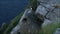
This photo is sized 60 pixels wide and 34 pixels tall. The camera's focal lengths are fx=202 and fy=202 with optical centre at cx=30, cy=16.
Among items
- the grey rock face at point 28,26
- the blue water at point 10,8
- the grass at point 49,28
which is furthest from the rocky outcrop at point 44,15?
the blue water at point 10,8

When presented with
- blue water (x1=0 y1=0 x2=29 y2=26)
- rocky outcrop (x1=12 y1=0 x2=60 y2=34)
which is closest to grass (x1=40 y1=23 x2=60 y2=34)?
rocky outcrop (x1=12 y1=0 x2=60 y2=34)

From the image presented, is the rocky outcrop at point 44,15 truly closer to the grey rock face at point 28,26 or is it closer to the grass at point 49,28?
the grey rock face at point 28,26

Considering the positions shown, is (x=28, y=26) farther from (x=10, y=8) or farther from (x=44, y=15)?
(x=10, y=8)

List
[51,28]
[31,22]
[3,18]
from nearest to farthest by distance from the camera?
[51,28]
[31,22]
[3,18]

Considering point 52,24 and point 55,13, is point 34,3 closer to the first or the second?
point 55,13

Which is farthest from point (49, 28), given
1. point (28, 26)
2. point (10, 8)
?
point (10, 8)

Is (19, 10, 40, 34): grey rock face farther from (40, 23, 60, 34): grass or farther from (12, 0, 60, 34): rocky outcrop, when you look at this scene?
(40, 23, 60, 34): grass

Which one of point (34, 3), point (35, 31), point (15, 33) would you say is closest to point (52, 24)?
point (35, 31)

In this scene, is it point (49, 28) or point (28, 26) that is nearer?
point (49, 28)
